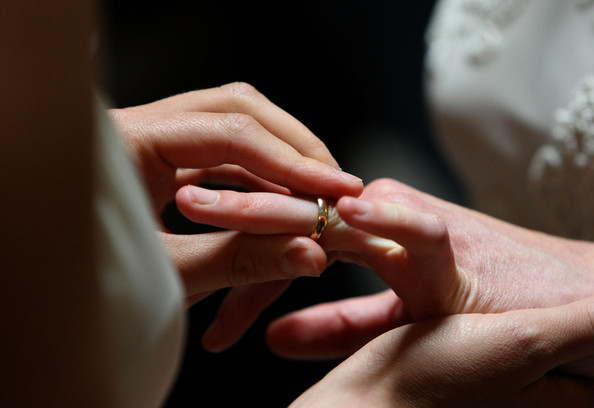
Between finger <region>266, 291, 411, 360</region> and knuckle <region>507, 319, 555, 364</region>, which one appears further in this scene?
finger <region>266, 291, 411, 360</region>

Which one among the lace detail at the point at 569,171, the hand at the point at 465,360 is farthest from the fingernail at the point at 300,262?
the lace detail at the point at 569,171

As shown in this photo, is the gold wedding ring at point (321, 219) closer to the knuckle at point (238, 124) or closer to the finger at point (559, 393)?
the knuckle at point (238, 124)

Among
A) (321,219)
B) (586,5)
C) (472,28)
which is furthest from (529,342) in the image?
(472,28)

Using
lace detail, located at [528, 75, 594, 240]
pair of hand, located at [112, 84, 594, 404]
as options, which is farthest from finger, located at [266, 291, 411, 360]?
lace detail, located at [528, 75, 594, 240]

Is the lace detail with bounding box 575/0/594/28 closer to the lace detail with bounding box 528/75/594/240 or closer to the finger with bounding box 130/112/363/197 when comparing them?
the lace detail with bounding box 528/75/594/240

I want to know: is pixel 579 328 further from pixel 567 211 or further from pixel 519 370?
pixel 567 211

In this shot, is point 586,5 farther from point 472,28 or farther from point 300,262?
point 300,262
